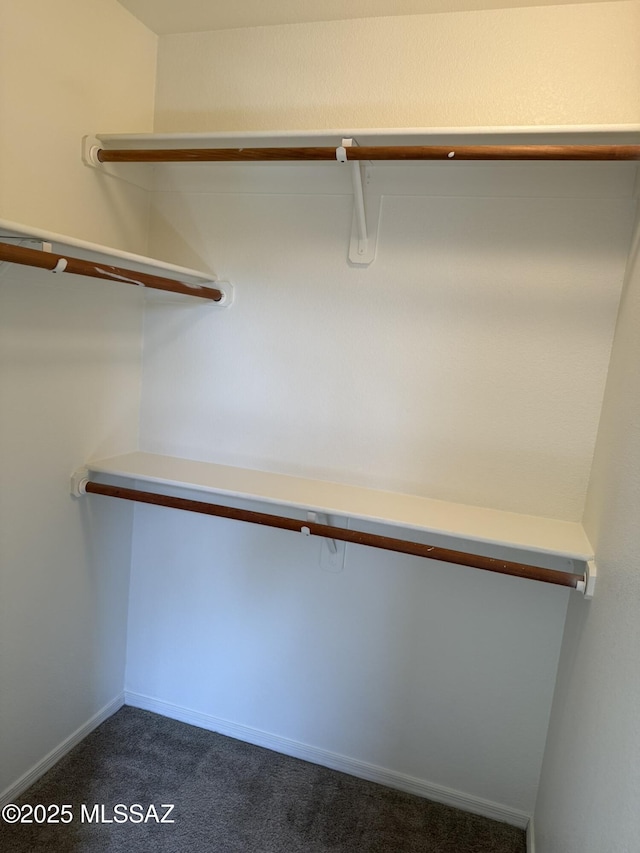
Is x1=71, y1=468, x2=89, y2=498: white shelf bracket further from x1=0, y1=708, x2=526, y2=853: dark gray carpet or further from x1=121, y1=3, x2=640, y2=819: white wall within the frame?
x1=0, y1=708, x2=526, y2=853: dark gray carpet

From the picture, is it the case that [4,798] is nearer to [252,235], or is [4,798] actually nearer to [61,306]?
[61,306]

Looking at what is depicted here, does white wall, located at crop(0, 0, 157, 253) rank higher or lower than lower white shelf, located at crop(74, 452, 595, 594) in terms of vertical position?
higher

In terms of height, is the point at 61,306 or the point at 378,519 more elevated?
the point at 61,306

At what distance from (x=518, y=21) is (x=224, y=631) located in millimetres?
2025

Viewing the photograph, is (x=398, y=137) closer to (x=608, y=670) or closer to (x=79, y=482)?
(x=608, y=670)

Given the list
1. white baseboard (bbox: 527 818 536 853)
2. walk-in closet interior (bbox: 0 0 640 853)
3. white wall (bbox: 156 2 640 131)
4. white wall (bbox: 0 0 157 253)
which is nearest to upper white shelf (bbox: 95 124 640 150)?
walk-in closet interior (bbox: 0 0 640 853)

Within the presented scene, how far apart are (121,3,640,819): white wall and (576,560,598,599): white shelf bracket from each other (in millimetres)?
281

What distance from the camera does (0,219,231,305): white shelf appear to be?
1.17 metres

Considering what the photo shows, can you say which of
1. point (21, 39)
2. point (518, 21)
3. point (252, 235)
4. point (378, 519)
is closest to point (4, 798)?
point (378, 519)

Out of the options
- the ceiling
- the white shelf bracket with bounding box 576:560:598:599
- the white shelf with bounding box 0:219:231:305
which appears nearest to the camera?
the white shelf with bounding box 0:219:231:305

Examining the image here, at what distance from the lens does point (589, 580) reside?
1301 millimetres

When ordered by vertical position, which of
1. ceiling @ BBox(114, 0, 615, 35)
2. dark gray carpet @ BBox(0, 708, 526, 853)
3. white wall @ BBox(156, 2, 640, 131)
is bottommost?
dark gray carpet @ BBox(0, 708, 526, 853)

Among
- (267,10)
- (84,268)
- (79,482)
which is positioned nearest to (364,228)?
(267,10)

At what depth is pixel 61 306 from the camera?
1.65 metres
